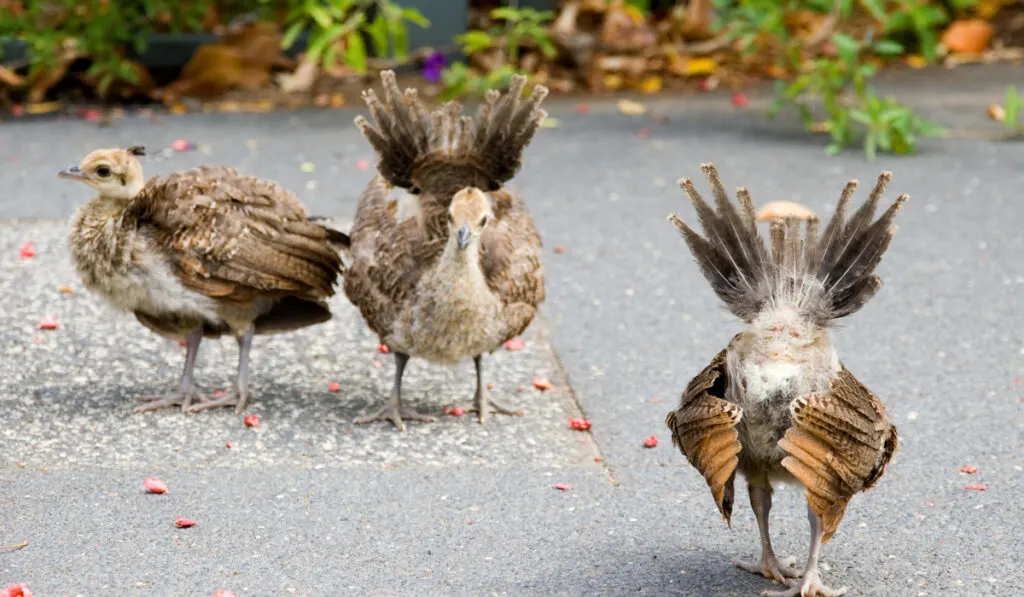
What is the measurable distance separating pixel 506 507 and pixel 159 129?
5.64 m

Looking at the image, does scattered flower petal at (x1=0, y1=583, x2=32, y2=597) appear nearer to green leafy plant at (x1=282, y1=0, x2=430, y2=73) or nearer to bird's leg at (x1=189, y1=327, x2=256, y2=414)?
bird's leg at (x1=189, y1=327, x2=256, y2=414)

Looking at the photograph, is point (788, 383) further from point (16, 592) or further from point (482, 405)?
point (16, 592)

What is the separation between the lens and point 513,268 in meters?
5.29

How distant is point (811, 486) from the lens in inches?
145

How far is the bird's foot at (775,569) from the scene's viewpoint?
4.12m

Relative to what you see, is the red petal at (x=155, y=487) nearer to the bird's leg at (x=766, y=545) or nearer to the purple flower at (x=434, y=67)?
the bird's leg at (x=766, y=545)

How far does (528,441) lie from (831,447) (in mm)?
1664

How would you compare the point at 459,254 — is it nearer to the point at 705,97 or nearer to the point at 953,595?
the point at 953,595

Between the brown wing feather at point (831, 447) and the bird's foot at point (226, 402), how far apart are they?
2.40 meters

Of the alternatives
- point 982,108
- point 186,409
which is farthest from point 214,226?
point 982,108

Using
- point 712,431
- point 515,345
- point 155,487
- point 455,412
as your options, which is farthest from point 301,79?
point 712,431

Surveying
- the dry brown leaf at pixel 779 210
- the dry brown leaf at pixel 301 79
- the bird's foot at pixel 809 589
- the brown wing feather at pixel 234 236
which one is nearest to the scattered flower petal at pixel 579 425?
the brown wing feather at pixel 234 236

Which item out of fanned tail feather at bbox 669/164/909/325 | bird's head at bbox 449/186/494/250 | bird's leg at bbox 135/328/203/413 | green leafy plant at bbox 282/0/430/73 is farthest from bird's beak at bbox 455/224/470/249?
green leafy plant at bbox 282/0/430/73

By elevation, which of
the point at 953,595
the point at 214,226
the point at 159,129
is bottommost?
the point at 159,129
